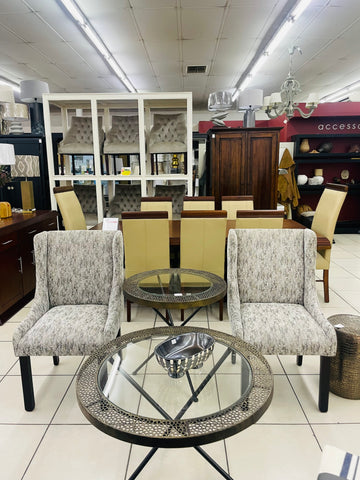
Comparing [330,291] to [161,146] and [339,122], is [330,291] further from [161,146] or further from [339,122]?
[339,122]

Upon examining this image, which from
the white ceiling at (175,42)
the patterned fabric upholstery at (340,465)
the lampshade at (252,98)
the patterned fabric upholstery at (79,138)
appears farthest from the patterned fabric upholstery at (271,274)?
the lampshade at (252,98)

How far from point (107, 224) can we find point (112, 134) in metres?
2.52

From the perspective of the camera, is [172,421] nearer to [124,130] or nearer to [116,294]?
[116,294]

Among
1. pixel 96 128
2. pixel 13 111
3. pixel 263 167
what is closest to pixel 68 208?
pixel 96 128

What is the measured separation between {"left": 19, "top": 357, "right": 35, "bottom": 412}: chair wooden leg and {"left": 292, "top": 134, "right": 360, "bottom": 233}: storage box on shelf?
6.66m

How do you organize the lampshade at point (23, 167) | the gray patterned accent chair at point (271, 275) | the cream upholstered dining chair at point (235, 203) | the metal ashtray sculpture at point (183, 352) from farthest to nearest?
the cream upholstered dining chair at point (235, 203), the lampshade at point (23, 167), the gray patterned accent chair at point (271, 275), the metal ashtray sculpture at point (183, 352)

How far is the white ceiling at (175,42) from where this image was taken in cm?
509

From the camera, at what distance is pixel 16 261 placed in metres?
3.61

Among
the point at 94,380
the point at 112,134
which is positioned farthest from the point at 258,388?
the point at 112,134

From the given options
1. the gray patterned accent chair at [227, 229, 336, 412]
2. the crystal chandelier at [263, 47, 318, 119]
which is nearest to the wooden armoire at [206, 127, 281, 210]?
the crystal chandelier at [263, 47, 318, 119]

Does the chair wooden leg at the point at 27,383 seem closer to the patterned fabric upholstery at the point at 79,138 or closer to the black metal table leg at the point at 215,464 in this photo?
the black metal table leg at the point at 215,464

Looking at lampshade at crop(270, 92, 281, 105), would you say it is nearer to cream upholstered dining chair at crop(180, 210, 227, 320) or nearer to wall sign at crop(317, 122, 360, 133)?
cream upholstered dining chair at crop(180, 210, 227, 320)

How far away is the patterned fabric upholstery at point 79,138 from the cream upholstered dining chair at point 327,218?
3.27 metres

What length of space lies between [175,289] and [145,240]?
3.06ft
